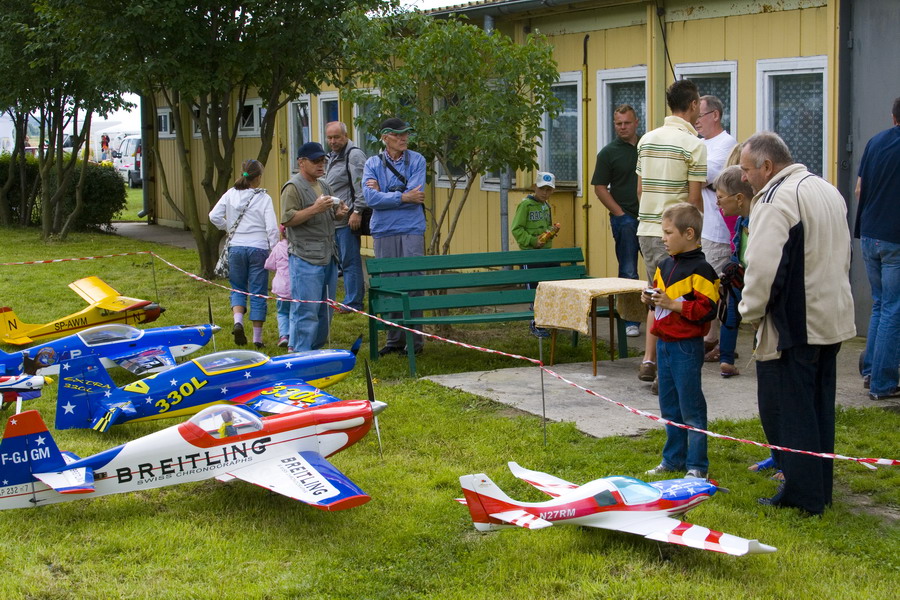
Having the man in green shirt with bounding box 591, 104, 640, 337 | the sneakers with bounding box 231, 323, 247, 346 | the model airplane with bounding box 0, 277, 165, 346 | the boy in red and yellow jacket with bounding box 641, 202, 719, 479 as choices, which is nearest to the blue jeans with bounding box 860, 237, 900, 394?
the boy in red and yellow jacket with bounding box 641, 202, 719, 479

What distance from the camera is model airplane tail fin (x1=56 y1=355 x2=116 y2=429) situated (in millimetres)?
7520

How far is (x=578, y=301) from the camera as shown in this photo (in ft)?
28.2

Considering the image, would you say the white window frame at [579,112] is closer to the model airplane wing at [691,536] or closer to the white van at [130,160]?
the model airplane wing at [691,536]

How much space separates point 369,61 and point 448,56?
3.74ft

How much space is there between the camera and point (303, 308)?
30.8 ft

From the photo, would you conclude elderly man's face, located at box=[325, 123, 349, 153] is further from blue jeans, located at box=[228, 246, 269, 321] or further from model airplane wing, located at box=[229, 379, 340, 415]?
model airplane wing, located at box=[229, 379, 340, 415]

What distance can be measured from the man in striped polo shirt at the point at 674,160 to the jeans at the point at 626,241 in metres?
2.36

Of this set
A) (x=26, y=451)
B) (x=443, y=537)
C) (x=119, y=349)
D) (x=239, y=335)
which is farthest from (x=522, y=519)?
(x=239, y=335)

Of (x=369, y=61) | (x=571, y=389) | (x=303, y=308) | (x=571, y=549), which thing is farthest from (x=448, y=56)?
(x=571, y=549)

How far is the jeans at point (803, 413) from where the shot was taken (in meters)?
5.53

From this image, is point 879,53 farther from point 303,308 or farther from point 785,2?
point 303,308

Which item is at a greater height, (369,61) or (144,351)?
(369,61)

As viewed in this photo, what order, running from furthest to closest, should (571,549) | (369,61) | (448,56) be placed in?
1. (369,61)
2. (448,56)
3. (571,549)

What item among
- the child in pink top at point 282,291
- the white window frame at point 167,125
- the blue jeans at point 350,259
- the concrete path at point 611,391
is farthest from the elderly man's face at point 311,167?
the white window frame at point 167,125
